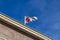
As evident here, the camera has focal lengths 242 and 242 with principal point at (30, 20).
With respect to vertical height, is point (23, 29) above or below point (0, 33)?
above

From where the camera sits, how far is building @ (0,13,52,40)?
99.3 ft

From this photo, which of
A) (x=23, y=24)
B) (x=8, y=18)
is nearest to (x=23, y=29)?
(x=23, y=24)

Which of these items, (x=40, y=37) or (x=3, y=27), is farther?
(x=40, y=37)

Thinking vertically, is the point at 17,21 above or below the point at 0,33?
above

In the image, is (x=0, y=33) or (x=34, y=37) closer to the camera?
(x=0, y=33)

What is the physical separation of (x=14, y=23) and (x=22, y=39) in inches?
96.2

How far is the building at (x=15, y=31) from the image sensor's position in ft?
99.3

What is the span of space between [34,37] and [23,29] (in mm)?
2155

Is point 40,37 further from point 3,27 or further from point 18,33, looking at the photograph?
point 3,27

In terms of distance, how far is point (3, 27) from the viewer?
30484 mm

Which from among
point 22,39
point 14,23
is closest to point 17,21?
point 14,23

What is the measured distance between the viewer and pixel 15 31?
31.5m

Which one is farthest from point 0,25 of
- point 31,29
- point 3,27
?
point 31,29

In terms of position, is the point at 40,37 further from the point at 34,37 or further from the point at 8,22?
the point at 8,22
